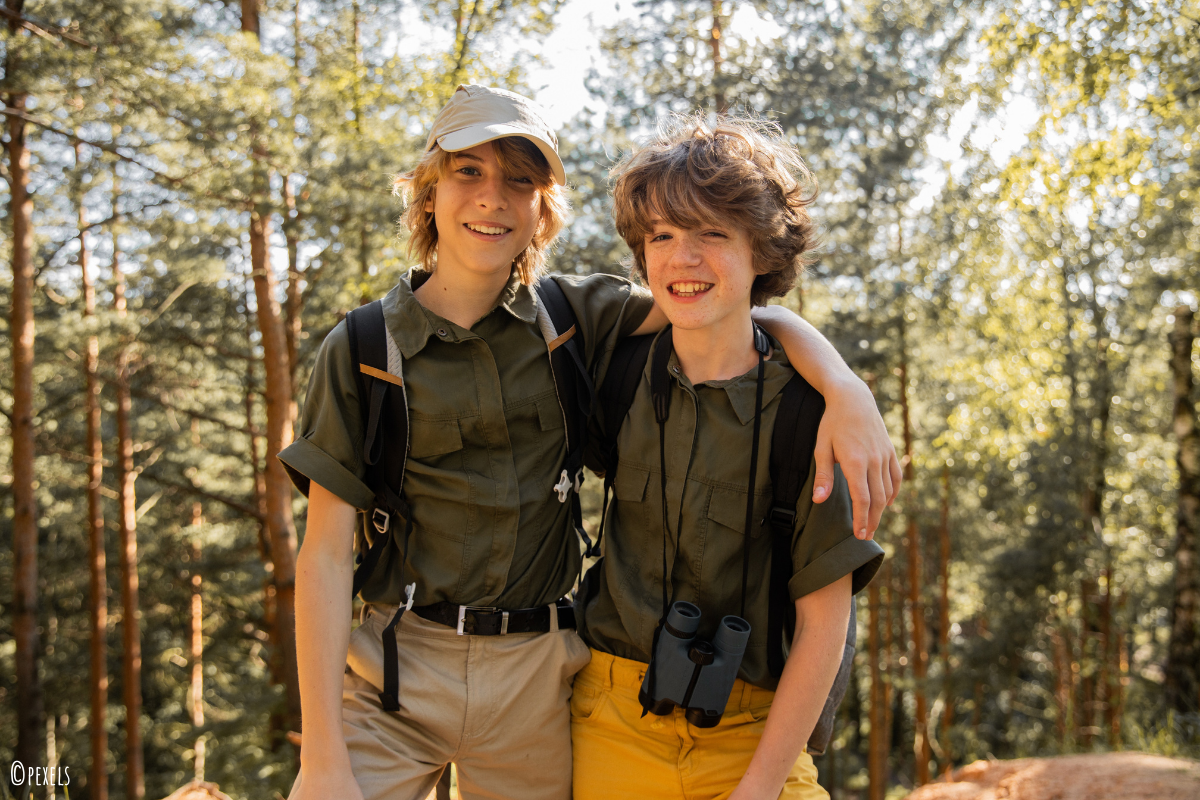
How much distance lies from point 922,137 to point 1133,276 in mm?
6765

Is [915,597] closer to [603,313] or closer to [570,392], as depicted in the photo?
[603,313]

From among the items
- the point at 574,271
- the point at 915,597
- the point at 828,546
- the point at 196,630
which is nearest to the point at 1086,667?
the point at 915,597

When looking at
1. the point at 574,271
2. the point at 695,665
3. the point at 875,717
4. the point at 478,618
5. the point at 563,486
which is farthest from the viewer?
the point at 875,717

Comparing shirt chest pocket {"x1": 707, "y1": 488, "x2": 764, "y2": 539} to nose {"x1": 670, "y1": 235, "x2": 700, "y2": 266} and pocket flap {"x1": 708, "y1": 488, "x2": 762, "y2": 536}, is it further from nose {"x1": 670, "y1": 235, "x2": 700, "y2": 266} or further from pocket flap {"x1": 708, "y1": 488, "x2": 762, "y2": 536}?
nose {"x1": 670, "y1": 235, "x2": 700, "y2": 266}

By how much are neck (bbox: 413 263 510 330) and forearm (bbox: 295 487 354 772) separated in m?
0.66

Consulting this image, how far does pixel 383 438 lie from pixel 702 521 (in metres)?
0.93

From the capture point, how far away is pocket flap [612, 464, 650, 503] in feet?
7.37

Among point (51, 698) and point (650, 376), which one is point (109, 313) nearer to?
point (650, 376)

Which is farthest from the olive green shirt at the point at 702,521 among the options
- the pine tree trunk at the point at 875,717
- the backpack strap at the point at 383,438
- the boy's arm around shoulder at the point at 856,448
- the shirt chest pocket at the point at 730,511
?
the pine tree trunk at the point at 875,717

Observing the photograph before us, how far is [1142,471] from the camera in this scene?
14.1m

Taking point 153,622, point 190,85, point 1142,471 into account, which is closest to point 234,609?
point 153,622

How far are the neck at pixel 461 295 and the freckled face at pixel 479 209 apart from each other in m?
0.05

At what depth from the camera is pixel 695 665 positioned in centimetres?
196

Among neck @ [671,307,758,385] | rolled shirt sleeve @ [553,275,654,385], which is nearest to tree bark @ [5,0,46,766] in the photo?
rolled shirt sleeve @ [553,275,654,385]
